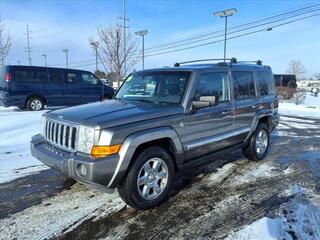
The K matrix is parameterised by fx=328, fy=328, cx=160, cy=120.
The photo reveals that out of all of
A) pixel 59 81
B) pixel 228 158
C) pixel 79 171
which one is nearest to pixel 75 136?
pixel 79 171

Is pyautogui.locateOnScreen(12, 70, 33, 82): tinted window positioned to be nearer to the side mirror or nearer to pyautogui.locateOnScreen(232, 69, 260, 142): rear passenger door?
pyautogui.locateOnScreen(232, 69, 260, 142): rear passenger door

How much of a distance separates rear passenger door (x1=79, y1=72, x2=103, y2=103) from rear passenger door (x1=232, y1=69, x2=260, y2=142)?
10.7 meters

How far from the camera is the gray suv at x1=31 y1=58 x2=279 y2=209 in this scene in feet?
12.7

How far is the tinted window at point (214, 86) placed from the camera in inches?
200

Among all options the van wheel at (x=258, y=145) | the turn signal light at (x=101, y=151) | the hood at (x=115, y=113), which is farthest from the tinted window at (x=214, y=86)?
the turn signal light at (x=101, y=151)

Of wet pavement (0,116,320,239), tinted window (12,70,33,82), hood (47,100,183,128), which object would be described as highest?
tinted window (12,70,33,82)

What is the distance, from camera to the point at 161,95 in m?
5.05

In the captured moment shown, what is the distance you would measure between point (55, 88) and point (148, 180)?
38.1ft

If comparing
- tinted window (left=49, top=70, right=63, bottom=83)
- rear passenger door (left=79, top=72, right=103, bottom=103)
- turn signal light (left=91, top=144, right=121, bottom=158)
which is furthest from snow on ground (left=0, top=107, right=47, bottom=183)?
rear passenger door (left=79, top=72, right=103, bottom=103)

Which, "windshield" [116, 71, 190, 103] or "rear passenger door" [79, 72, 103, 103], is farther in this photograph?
"rear passenger door" [79, 72, 103, 103]

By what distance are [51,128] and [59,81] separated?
11.0 m

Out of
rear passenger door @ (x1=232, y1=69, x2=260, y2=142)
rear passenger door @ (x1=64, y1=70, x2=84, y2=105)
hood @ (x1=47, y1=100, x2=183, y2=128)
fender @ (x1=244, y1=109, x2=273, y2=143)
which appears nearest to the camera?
hood @ (x1=47, y1=100, x2=183, y2=128)

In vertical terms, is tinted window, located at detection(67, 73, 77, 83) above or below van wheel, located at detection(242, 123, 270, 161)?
above

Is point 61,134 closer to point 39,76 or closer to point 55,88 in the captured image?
point 39,76
